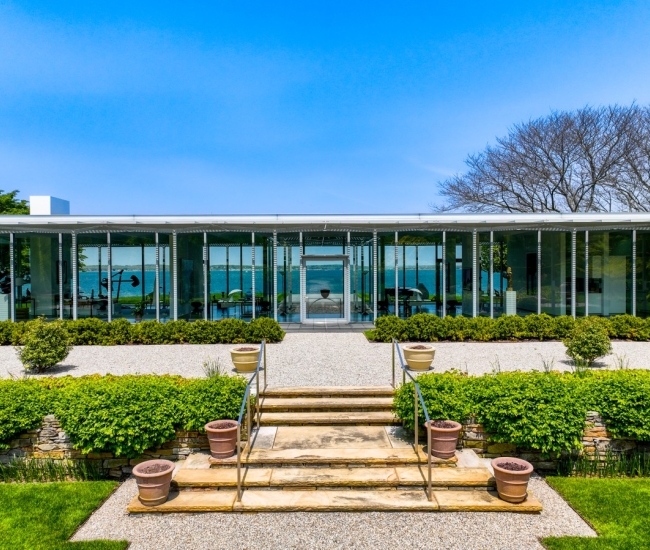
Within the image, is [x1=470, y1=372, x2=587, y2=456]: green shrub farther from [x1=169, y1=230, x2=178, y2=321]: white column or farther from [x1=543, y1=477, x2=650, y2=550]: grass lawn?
[x1=169, y1=230, x2=178, y2=321]: white column

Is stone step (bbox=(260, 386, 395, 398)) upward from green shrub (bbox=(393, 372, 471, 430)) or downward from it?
downward

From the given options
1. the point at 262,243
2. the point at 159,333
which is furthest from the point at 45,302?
the point at 262,243

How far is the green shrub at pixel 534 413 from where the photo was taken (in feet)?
18.7

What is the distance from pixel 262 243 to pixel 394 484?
12.8 metres

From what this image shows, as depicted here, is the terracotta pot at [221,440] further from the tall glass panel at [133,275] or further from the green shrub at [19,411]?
the tall glass panel at [133,275]

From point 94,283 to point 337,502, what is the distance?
14.6 m

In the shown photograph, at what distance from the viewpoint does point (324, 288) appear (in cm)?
1747

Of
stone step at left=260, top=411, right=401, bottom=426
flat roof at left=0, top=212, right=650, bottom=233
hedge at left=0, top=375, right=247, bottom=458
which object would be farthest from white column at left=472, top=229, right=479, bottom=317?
hedge at left=0, top=375, right=247, bottom=458

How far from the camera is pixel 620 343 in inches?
521

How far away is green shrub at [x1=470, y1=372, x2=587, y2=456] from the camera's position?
18.7ft

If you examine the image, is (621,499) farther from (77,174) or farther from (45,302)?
(77,174)

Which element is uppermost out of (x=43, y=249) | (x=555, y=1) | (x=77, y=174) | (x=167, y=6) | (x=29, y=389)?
(x=555, y=1)

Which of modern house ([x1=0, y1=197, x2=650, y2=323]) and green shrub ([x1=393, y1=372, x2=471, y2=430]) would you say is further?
modern house ([x1=0, y1=197, x2=650, y2=323])

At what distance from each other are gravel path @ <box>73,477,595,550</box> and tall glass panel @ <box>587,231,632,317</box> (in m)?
13.9
